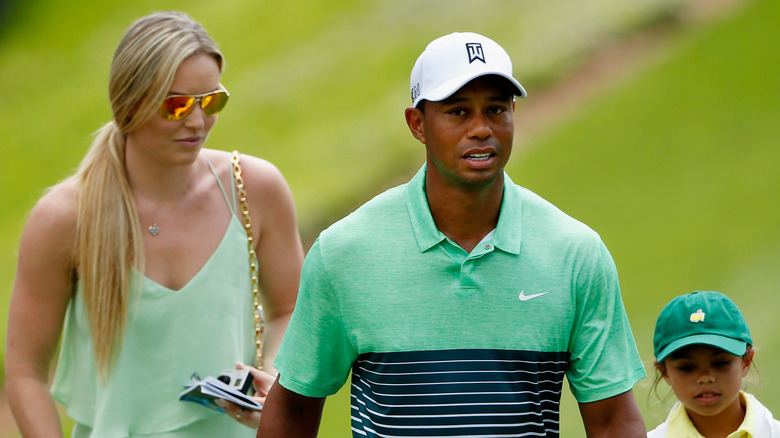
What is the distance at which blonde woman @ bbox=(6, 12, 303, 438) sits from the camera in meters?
3.30

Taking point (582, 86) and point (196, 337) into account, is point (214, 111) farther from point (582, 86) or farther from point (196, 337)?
point (582, 86)

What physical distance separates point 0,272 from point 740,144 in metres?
5.53

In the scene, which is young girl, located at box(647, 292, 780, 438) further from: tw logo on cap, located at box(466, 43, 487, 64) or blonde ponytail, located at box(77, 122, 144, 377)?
blonde ponytail, located at box(77, 122, 144, 377)

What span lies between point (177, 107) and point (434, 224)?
3.65 feet

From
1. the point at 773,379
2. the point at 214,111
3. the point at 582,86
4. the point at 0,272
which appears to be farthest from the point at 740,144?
the point at 0,272

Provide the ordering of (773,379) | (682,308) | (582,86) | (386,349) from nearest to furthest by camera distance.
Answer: (386,349), (682,308), (773,379), (582,86)

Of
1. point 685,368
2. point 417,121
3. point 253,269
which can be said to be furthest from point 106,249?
point 685,368

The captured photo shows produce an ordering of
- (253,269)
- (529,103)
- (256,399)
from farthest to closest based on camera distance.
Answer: (529,103)
(253,269)
(256,399)

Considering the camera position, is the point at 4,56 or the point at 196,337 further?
the point at 4,56

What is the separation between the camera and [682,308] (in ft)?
10.7

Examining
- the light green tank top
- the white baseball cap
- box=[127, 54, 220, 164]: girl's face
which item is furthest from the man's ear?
the light green tank top

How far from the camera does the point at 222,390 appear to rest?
3209mm

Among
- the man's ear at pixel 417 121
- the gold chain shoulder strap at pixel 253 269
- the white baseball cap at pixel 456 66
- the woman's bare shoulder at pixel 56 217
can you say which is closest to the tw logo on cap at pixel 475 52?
the white baseball cap at pixel 456 66

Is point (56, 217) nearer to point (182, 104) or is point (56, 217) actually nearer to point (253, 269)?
point (182, 104)
